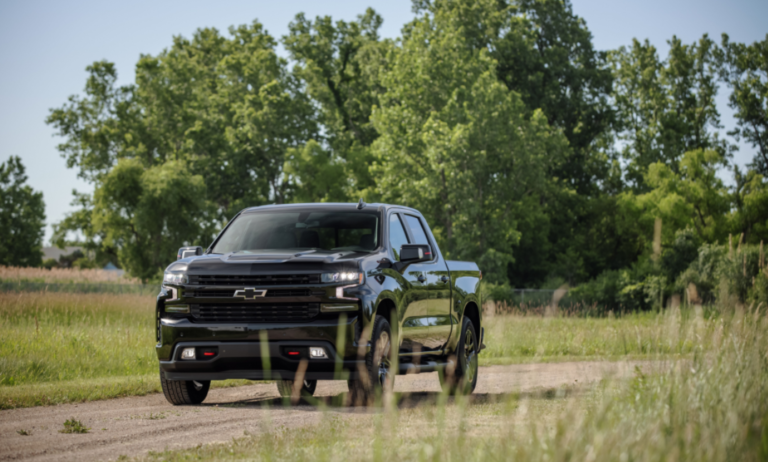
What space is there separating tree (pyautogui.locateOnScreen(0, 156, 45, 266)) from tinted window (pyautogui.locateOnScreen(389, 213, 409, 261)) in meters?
74.8

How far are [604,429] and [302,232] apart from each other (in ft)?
20.7

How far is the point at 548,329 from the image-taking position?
22.0 metres

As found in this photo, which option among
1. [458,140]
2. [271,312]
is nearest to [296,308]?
[271,312]

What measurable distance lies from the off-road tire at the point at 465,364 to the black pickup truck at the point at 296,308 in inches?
33.0

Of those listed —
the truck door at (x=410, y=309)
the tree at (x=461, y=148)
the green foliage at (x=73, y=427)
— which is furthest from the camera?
the tree at (x=461, y=148)

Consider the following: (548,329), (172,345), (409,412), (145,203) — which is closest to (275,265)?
(172,345)

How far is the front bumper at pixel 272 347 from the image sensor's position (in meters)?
8.61

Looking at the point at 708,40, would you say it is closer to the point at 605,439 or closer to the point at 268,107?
the point at 268,107

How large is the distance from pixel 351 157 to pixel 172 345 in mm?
50026

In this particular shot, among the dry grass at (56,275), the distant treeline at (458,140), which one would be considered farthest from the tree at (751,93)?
the dry grass at (56,275)

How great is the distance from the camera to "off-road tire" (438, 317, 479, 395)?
11078 mm

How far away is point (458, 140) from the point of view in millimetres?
46688

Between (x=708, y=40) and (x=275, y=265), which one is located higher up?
(x=708, y=40)

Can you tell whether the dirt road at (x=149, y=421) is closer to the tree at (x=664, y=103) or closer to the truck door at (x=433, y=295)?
the truck door at (x=433, y=295)
